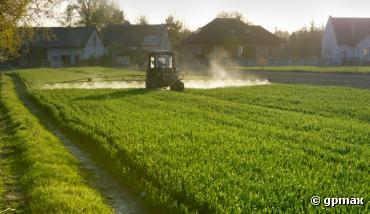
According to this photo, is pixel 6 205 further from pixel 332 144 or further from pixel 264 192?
pixel 332 144

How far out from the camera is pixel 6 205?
8039mm

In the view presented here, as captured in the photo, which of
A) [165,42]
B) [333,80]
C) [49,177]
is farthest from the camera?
[165,42]

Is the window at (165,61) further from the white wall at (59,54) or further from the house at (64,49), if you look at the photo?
the white wall at (59,54)

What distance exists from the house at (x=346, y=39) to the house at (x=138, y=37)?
28.4m

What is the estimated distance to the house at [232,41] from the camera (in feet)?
257

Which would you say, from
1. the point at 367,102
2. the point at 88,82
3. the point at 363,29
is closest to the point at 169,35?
the point at 363,29

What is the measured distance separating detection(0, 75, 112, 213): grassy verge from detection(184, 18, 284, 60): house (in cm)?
6469

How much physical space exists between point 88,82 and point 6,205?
98.8ft

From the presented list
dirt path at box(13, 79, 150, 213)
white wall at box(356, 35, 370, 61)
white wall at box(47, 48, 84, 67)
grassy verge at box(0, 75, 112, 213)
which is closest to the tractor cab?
grassy verge at box(0, 75, 112, 213)

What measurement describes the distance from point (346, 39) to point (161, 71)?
58.1 metres

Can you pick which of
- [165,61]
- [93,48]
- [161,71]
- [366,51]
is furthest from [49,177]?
[93,48]

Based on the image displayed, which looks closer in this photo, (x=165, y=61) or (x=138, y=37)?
(x=165, y=61)

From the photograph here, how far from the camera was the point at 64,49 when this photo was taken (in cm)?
8544

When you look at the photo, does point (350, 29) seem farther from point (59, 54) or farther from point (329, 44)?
point (59, 54)
